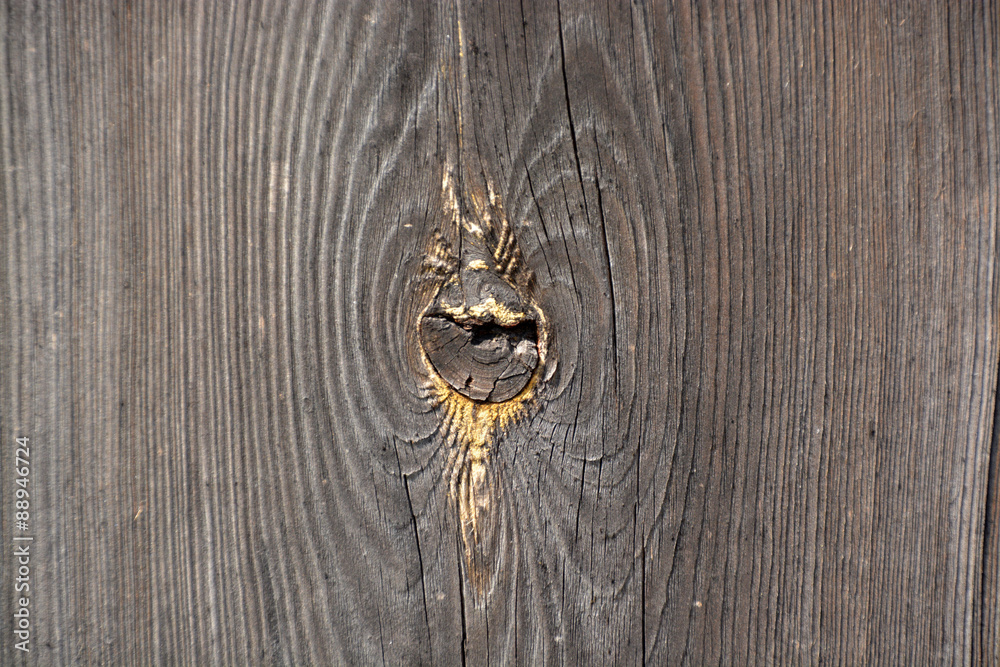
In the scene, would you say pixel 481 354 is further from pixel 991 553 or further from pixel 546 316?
pixel 991 553

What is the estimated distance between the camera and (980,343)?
2.83ft

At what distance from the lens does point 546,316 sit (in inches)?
32.7

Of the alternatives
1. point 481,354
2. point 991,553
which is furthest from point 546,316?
point 991,553

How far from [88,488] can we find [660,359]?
2.86 feet

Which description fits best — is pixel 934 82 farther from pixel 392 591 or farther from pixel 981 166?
pixel 392 591

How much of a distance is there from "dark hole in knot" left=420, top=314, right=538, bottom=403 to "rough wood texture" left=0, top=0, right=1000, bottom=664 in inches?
Result: 1.5

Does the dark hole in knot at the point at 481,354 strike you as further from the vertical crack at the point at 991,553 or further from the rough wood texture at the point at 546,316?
the vertical crack at the point at 991,553

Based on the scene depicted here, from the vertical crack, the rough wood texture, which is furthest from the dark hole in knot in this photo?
the vertical crack

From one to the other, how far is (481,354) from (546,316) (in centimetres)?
11

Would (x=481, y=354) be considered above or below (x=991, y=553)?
above

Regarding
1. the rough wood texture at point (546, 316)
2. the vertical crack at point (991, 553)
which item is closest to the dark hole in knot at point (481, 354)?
the rough wood texture at point (546, 316)

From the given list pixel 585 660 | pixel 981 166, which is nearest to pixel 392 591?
pixel 585 660

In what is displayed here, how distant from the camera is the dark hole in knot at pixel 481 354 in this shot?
0.82 meters

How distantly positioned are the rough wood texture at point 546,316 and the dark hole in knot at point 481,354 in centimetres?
4
